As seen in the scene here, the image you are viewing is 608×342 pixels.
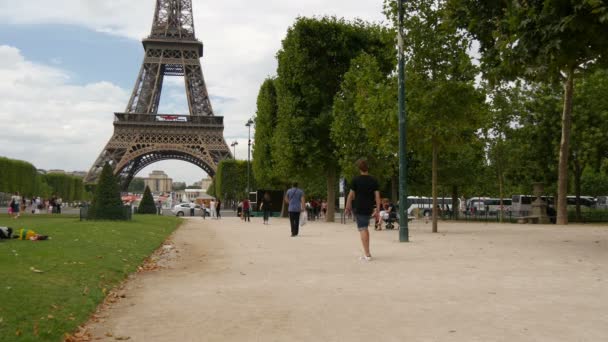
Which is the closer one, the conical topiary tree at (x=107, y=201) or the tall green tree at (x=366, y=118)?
the tall green tree at (x=366, y=118)

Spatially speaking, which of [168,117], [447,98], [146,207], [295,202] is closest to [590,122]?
[447,98]

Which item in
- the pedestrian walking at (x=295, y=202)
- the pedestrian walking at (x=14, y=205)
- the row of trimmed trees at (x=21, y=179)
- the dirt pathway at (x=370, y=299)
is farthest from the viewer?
the row of trimmed trees at (x=21, y=179)

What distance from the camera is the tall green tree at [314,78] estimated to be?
37.3m

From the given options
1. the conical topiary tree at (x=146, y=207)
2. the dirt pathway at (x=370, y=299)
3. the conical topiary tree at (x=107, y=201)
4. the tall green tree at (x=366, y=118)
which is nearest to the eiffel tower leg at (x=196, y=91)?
the conical topiary tree at (x=146, y=207)

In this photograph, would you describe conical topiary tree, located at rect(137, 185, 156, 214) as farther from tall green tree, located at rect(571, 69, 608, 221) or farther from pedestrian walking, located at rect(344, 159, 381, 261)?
pedestrian walking, located at rect(344, 159, 381, 261)

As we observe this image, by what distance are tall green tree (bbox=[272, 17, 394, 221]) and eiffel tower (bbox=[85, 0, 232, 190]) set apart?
42938 mm

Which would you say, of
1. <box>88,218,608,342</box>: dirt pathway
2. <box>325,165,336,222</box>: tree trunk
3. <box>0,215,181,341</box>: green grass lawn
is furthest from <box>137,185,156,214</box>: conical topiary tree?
<box>88,218,608,342</box>: dirt pathway

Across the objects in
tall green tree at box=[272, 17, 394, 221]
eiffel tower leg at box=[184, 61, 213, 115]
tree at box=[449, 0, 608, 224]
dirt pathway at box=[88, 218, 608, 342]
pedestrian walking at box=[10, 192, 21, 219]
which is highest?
eiffel tower leg at box=[184, 61, 213, 115]

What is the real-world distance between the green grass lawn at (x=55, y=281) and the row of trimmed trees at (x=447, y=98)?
9621 mm

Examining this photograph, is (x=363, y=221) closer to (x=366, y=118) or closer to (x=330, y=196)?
(x=366, y=118)

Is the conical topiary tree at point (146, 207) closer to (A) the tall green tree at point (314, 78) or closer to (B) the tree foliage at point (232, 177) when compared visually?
(A) the tall green tree at point (314, 78)

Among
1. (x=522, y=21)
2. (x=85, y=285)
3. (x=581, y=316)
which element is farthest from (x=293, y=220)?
(x=581, y=316)

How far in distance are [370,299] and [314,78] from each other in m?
30.6

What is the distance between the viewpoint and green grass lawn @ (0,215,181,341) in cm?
571
